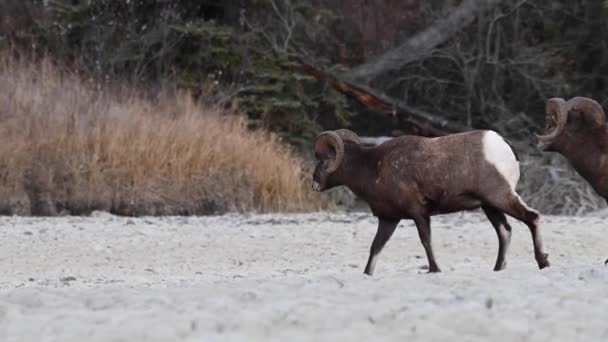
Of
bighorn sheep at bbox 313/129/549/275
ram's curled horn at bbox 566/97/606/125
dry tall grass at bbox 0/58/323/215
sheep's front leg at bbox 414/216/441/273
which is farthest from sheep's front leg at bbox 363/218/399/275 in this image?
dry tall grass at bbox 0/58/323/215

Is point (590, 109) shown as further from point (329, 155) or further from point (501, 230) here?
point (329, 155)

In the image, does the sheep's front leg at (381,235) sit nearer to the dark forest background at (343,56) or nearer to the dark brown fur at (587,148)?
the dark brown fur at (587,148)

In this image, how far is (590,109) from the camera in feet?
33.7

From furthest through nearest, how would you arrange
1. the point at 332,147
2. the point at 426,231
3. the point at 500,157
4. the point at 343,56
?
the point at 343,56 → the point at 332,147 → the point at 426,231 → the point at 500,157

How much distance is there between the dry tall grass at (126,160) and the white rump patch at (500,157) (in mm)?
10193

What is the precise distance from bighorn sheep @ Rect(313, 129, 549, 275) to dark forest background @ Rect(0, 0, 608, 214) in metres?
14.0

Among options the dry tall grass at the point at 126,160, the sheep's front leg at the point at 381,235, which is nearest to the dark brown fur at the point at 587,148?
the sheep's front leg at the point at 381,235

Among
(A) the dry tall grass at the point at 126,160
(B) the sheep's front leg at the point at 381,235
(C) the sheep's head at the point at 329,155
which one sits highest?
(C) the sheep's head at the point at 329,155

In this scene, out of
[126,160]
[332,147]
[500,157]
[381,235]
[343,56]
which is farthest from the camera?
[343,56]

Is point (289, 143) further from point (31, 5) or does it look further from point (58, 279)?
point (58, 279)

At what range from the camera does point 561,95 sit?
27.8m

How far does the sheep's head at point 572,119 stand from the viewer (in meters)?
10.2

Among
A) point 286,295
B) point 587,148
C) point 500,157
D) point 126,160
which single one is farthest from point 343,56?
point 286,295

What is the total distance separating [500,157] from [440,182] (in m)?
0.46
